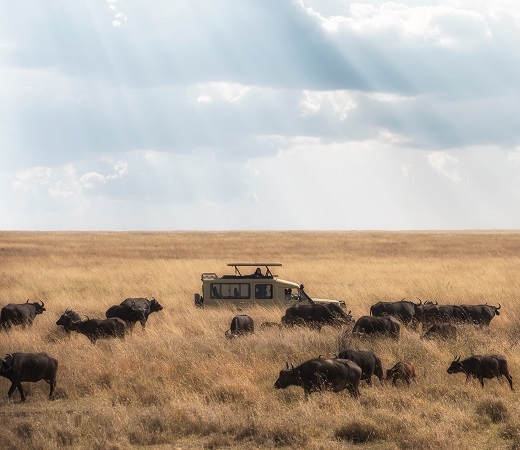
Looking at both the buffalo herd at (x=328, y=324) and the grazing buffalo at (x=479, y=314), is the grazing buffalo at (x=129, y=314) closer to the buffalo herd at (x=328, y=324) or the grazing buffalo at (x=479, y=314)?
the buffalo herd at (x=328, y=324)

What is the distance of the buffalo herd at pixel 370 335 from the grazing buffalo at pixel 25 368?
4.05m

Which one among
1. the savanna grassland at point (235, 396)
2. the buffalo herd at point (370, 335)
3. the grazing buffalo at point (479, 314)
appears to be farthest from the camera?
the grazing buffalo at point (479, 314)

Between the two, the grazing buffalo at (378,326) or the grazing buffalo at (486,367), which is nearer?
the grazing buffalo at (486,367)

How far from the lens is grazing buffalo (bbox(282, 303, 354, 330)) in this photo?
19.6 meters

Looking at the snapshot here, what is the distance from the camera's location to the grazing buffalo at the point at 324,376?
1215cm

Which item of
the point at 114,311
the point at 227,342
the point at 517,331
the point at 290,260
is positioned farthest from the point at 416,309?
the point at 290,260

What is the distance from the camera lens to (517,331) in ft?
63.7

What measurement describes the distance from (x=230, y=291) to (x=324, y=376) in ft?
34.1

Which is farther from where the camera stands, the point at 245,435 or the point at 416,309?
the point at 416,309

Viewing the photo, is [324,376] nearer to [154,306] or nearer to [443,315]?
[443,315]

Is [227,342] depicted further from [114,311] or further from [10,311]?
[10,311]

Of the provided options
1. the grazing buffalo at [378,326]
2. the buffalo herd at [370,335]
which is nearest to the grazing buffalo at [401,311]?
the buffalo herd at [370,335]

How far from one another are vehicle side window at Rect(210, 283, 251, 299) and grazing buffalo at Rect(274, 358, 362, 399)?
32.2 ft

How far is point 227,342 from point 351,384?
5006mm
